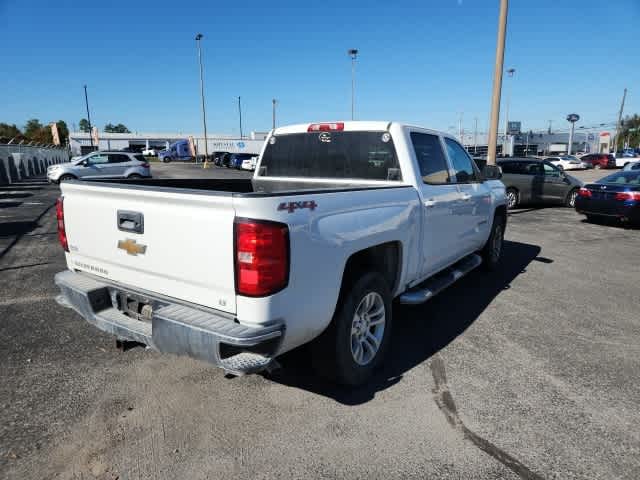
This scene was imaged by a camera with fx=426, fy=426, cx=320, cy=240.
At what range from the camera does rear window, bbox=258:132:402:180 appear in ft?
13.1

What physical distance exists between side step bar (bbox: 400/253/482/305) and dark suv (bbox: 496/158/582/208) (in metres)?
9.68

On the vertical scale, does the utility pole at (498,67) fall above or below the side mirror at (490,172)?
above

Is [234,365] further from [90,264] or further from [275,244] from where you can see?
[90,264]

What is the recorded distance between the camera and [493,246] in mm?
6461

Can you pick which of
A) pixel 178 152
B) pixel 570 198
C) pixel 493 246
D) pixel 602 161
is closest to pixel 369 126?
pixel 493 246

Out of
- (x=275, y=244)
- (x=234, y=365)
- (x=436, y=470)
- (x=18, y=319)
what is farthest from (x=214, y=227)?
(x=18, y=319)

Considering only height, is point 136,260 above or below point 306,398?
above

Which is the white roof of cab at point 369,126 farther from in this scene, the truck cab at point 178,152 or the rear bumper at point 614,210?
the truck cab at point 178,152

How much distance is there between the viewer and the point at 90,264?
320 centimetres

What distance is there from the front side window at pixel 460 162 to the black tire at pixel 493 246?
127 cm

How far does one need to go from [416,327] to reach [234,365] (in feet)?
8.48

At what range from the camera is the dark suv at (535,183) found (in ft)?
45.7

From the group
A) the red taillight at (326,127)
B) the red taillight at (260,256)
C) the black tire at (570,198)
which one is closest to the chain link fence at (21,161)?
the red taillight at (326,127)

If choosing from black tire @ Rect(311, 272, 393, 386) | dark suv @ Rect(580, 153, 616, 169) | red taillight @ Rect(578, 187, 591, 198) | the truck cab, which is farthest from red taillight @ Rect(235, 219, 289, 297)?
the truck cab
